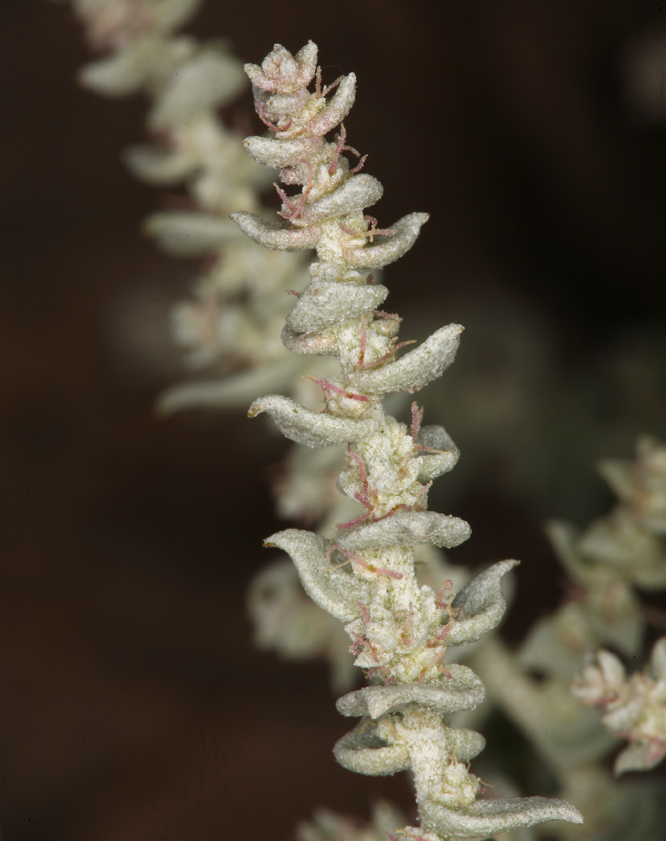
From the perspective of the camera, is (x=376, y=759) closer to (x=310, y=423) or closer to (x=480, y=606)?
(x=480, y=606)

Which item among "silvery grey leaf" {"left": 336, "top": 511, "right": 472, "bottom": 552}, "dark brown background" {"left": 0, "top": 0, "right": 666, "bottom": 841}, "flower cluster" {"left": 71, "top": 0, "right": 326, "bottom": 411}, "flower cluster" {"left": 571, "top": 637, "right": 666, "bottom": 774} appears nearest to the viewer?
"silvery grey leaf" {"left": 336, "top": 511, "right": 472, "bottom": 552}

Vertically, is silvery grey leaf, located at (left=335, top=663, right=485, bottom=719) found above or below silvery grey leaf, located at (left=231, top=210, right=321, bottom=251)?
below

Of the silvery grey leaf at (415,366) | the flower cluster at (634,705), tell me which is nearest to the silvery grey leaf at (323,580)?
the silvery grey leaf at (415,366)

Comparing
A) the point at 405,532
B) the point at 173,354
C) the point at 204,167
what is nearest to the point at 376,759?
the point at 405,532

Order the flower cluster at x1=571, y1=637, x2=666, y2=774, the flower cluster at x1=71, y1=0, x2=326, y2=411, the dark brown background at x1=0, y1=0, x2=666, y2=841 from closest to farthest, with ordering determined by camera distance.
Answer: the flower cluster at x1=571, y1=637, x2=666, y2=774, the flower cluster at x1=71, y1=0, x2=326, y2=411, the dark brown background at x1=0, y1=0, x2=666, y2=841

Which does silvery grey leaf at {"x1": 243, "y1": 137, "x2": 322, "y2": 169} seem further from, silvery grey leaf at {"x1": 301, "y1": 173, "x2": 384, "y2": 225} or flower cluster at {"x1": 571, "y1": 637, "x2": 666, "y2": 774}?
flower cluster at {"x1": 571, "y1": 637, "x2": 666, "y2": 774}

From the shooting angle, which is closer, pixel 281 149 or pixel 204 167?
pixel 281 149

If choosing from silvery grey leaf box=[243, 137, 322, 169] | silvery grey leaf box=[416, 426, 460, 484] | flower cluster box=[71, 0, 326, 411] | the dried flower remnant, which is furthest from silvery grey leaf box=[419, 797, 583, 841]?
flower cluster box=[71, 0, 326, 411]
